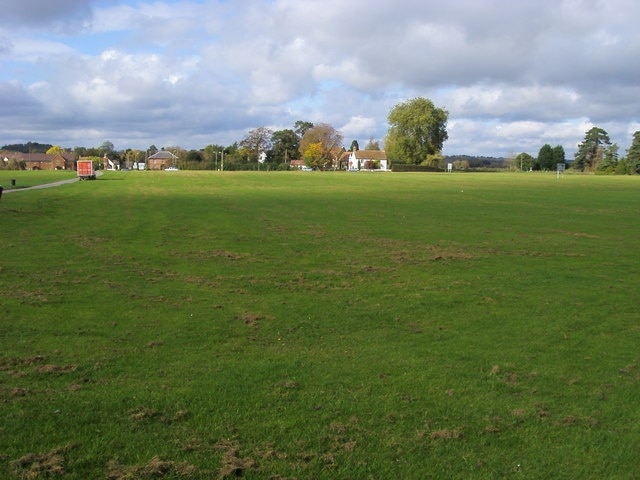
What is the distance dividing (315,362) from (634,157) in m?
148

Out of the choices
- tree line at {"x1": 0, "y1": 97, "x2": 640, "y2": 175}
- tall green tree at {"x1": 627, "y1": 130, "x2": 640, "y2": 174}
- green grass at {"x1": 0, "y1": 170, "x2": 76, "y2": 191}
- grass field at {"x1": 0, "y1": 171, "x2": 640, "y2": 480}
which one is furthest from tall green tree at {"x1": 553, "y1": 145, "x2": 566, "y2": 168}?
grass field at {"x1": 0, "y1": 171, "x2": 640, "y2": 480}

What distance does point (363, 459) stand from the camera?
5.61 meters

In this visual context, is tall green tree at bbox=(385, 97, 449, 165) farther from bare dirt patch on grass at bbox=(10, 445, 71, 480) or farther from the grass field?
bare dirt patch on grass at bbox=(10, 445, 71, 480)

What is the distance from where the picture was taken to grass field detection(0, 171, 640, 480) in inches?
224

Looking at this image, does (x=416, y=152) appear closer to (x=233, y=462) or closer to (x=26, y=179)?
(x=26, y=179)

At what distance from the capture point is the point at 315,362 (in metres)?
8.49

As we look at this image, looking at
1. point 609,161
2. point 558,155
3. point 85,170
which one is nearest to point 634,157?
point 609,161

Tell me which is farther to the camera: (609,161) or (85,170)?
(609,161)

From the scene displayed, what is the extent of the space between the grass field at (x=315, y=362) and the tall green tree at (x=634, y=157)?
433ft

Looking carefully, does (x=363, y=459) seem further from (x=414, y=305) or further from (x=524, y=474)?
(x=414, y=305)

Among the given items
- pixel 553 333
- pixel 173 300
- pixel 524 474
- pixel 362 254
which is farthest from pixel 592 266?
pixel 524 474

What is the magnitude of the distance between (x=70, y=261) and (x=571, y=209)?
3124 centimetres

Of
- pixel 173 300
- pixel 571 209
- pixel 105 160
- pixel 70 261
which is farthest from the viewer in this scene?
pixel 105 160

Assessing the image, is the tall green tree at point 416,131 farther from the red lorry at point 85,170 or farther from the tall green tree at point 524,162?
the red lorry at point 85,170
